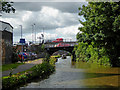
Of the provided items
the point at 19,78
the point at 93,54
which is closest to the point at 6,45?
the point at 19,78

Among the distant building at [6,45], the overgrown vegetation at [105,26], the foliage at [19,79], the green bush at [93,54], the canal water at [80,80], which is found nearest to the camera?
the foliage at [19,79]

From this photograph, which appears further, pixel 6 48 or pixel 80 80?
pixel 6 48

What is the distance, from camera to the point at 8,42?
94.3 ft

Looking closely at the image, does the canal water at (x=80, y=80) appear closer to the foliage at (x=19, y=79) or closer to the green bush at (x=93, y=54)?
the foliage at (x=19, y=79)

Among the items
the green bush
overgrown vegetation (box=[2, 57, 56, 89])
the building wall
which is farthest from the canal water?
the green bush

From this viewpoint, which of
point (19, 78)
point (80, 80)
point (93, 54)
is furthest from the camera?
point (93, 54)

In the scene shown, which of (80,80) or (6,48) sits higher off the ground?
(6,48)

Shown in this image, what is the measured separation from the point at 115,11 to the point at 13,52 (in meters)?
19.3

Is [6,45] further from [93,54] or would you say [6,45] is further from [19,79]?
[93,54]

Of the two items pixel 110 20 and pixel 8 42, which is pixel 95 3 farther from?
pixel 8 42

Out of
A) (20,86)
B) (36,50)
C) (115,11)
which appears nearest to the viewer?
(20,86)

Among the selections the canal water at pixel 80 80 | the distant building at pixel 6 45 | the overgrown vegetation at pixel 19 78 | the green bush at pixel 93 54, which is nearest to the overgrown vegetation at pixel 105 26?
the green bush at pixel 93 54

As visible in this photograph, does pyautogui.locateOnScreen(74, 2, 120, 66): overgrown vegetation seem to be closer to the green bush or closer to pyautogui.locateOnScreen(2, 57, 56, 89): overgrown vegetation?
the green bush

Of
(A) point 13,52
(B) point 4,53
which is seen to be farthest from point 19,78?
(A) point 13,52
